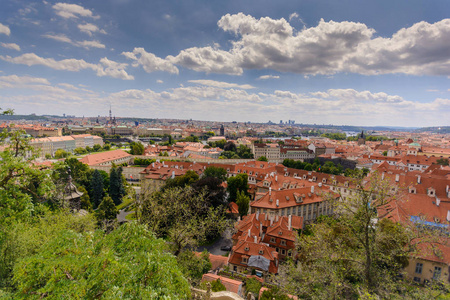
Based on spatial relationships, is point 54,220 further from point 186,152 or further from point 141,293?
point 186,152

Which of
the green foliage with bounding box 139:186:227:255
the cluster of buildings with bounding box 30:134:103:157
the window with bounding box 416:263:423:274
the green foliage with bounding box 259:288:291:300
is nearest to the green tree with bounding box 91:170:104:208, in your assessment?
the green foliage with bounding box 139:186:227:255

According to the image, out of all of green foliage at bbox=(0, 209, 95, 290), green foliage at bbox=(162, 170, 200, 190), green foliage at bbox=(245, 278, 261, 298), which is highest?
green foliage at bbox=(0, 209, 95, 290)

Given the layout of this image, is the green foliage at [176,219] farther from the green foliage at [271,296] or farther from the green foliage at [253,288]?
the green foliage at [271,296]

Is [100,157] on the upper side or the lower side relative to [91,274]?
lower

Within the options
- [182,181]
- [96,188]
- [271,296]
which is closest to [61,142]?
[96,188]

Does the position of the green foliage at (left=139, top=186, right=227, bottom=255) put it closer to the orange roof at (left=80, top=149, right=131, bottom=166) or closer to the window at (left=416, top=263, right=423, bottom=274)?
the window at (left=416, top=263, right=423, bottom=274)

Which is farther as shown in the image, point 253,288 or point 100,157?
point 100,157

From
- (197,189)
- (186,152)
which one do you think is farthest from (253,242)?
(186,152)

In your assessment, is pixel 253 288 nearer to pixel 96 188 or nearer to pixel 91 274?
pixel 91 274
